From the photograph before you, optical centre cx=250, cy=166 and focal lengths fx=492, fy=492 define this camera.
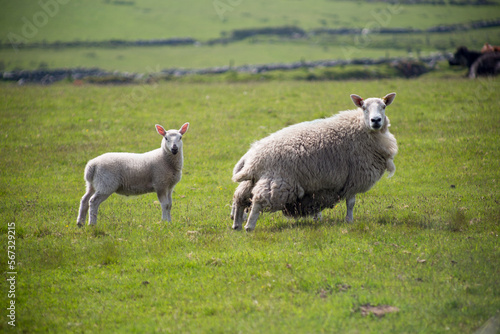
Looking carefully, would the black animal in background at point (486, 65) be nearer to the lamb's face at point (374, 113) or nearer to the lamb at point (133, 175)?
the lamb's face at point (374, 113)

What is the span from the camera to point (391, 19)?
252 ft

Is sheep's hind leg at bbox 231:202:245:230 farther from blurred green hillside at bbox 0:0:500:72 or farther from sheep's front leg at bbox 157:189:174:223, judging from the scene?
blurred green hillside at bbox 0:0:500:72

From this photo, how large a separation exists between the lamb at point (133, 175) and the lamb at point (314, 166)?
5.42 ft

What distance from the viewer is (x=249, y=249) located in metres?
9.02

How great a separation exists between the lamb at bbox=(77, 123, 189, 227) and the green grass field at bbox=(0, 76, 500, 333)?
0.60 m

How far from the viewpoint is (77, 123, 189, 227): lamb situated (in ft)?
35.9

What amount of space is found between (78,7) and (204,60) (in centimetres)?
3602

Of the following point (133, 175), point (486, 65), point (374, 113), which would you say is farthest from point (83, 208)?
point (486, 65)

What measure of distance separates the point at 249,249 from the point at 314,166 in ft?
8.12

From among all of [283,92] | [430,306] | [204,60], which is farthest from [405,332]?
[204,60]

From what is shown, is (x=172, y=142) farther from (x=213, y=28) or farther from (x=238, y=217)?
(x=213, y=28)

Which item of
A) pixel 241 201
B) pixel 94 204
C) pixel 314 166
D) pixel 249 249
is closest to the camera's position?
pixel 249 249

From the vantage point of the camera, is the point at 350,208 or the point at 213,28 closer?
the point at 350,208

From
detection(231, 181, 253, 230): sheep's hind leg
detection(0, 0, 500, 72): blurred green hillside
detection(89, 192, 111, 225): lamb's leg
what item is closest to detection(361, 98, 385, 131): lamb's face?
detection(231, 181, 253, 230): sheep's hind leg
